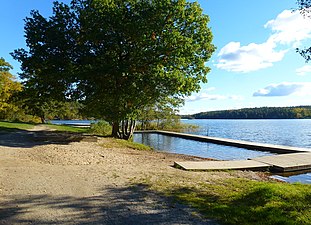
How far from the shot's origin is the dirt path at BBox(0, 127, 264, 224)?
4199 mm

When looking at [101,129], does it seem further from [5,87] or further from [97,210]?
[97,210]

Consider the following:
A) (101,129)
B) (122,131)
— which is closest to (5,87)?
(101,129)

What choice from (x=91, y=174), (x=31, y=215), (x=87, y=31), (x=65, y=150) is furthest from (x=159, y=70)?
(x=31, y=215)

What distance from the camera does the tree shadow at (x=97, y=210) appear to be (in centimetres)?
408

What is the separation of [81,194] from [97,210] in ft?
3.36

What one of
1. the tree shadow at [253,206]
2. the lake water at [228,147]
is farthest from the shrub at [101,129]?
Result: the tree shadow at [253,206]

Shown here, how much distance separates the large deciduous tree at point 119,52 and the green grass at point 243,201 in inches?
329

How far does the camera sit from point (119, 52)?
1566cm

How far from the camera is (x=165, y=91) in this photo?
52.0 feet

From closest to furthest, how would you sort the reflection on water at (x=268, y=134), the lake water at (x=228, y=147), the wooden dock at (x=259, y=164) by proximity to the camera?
the wooden dock at (x=259, y=164) < the lake water at (x=228, y=147) < the reflection on water at (x=268, y=134)

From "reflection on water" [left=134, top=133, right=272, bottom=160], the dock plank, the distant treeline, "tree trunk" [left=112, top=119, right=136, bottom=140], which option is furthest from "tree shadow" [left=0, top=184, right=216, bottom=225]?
the distant treeline

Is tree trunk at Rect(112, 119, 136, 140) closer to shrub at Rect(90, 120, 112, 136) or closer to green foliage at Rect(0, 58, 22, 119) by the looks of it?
shrub at Rect(90, 120, 112, 136)

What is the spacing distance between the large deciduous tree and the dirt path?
263 inches

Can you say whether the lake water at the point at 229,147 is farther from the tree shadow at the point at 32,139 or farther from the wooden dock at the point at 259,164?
the tree shadow at the point at 32,139
